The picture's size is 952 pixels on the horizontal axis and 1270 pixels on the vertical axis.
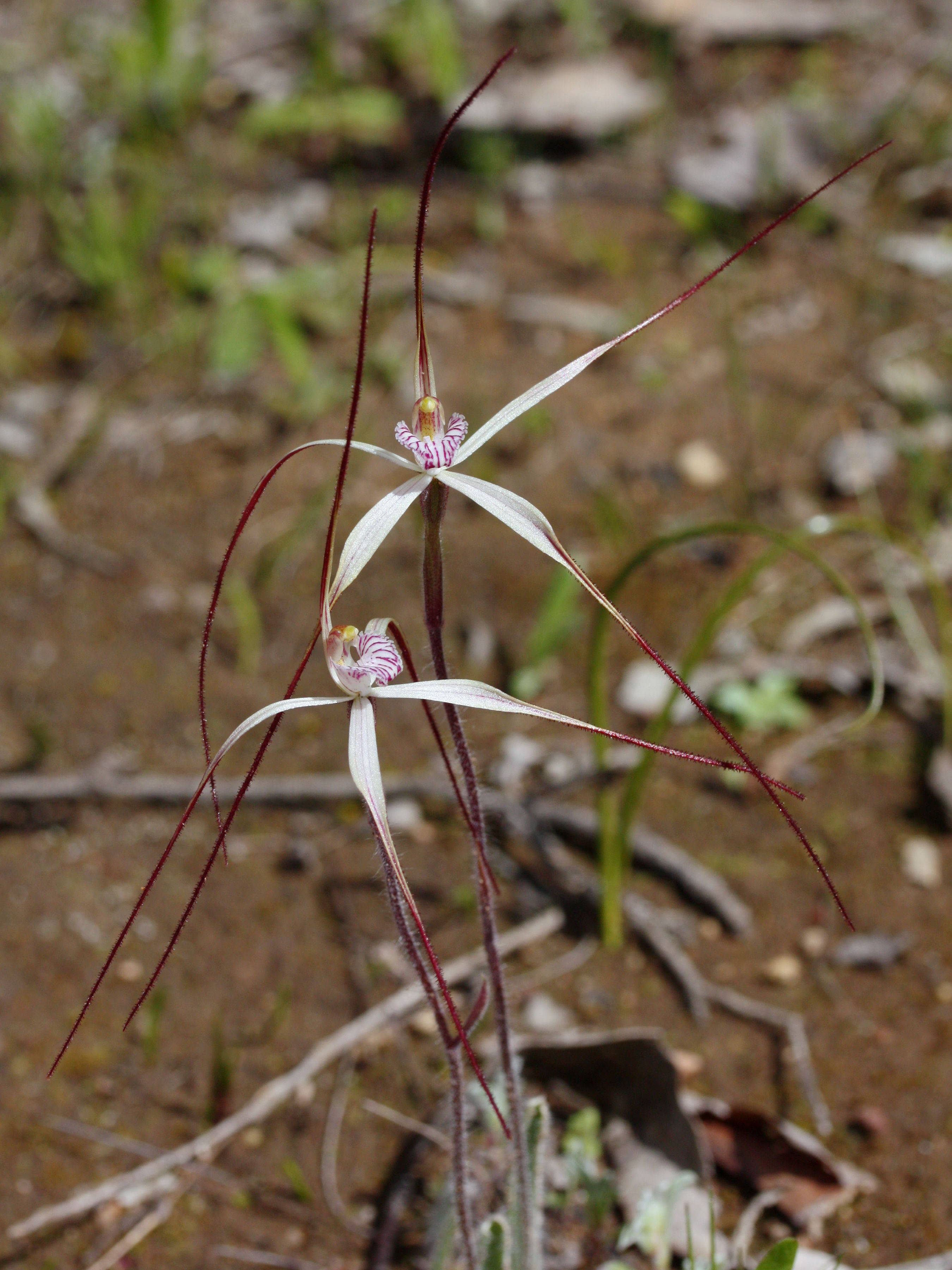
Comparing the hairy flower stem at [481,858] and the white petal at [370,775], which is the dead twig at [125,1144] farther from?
the white petal at [370,775]

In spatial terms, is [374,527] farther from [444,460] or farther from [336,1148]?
[336,1148]

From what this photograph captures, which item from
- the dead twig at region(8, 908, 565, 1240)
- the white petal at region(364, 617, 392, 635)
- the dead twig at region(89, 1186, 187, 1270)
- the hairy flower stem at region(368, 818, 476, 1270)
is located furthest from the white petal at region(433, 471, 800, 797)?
the dead twig at region(89, 1186, 187, 1270)

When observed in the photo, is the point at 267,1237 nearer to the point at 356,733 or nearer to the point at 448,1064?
the point at 448,1064

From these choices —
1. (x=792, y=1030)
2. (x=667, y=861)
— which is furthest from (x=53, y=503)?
(x=792, y=1030)

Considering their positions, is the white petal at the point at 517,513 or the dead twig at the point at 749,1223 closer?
the white petal at the point at 517,513

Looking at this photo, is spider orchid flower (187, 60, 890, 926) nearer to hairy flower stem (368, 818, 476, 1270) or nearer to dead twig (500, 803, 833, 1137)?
hairy flower stem (368, 818, 476, 1270)

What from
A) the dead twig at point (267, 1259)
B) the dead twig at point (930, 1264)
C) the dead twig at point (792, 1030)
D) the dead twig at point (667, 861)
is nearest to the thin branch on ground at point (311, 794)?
the dead twig at point (667, 861)

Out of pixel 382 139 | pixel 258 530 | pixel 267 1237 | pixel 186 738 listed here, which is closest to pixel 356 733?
pixel 267 1237
